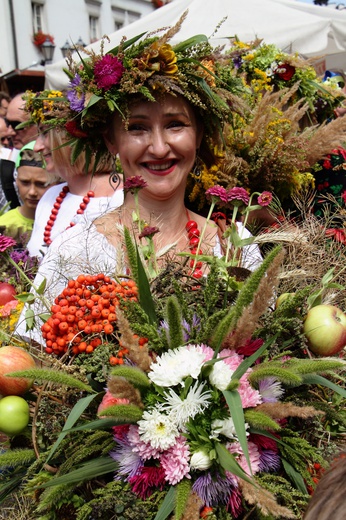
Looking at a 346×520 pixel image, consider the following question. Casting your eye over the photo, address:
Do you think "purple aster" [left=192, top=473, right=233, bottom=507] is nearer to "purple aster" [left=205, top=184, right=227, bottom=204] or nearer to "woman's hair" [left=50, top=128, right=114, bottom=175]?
"purple aster" [left=205, top=184, right=227, bottom=204]

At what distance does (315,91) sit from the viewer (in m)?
2.98

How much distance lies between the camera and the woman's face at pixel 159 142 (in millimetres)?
1947

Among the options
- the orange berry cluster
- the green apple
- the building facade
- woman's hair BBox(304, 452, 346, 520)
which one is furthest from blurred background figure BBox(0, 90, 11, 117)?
the building facade

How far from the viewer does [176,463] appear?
1056mm

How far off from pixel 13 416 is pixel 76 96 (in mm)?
1228

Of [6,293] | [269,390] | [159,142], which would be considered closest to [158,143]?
[159,142]

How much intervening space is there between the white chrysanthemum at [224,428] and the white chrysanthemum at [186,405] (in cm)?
4

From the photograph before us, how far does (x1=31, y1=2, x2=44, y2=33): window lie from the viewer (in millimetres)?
21141

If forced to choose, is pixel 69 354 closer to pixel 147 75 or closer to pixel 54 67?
pixel 147 75

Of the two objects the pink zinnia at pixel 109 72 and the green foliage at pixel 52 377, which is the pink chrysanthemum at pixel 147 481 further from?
the pink zinnia at pixel 109 72

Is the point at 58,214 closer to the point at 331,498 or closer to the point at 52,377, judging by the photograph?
the point at 52,377

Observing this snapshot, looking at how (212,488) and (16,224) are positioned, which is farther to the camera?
(16,224)

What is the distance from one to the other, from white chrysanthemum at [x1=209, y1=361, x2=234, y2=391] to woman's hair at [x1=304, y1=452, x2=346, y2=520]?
346mm

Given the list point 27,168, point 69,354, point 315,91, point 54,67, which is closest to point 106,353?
point 69,354
